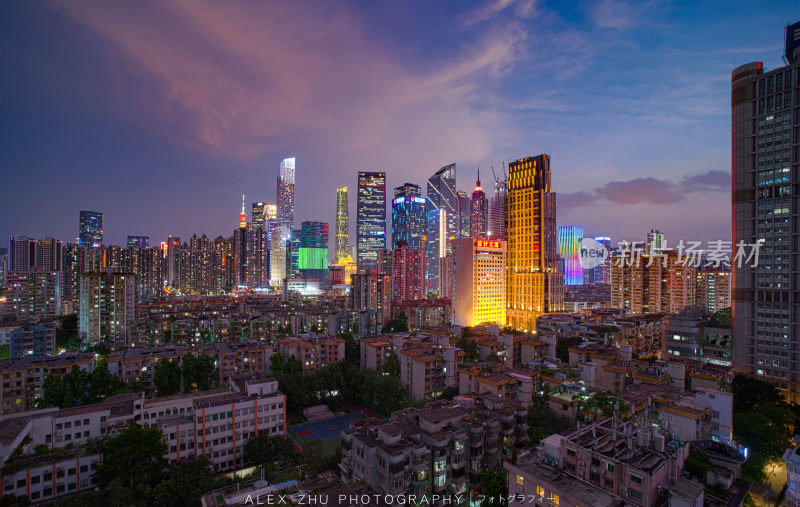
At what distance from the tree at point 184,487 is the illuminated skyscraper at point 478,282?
55.5m

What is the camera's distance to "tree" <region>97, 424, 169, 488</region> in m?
20.1

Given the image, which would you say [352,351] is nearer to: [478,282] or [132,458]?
[132,458]

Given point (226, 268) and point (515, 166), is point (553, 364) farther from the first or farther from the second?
point (226, 268)

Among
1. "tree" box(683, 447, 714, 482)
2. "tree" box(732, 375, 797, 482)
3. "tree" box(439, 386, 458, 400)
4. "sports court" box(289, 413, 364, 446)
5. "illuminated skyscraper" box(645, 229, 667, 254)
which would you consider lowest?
"sports court" box(289, 413, 364, 446)

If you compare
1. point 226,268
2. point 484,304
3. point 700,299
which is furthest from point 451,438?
point 226,268

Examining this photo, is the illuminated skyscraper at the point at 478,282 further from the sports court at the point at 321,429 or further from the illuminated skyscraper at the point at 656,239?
the illuminated skyscraper at the point at 656,239

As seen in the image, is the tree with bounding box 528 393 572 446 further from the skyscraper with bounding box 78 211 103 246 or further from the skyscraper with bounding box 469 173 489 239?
the skyscraper with bounding box 78 211 103 246

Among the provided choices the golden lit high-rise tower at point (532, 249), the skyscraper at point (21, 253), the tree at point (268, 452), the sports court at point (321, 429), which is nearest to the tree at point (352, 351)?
the sports court at point (321, 429)

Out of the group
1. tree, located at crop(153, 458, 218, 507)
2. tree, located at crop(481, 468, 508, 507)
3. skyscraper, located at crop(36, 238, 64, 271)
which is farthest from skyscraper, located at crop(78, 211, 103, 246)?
tree, located at crop(481, 468, 508, 507)

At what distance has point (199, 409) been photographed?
24.6 m

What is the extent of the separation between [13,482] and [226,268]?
138m

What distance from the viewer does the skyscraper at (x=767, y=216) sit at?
33.5 m

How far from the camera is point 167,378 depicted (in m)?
33.2

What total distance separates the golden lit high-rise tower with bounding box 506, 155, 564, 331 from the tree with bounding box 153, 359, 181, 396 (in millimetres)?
56231
